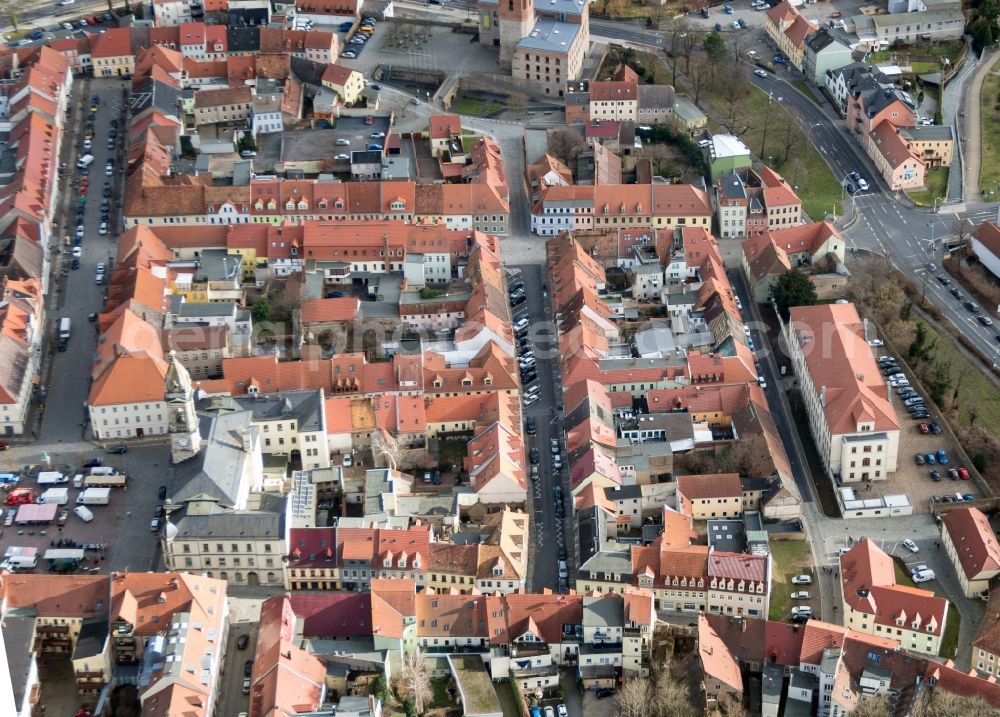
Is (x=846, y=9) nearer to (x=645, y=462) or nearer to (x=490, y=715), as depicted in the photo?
(x=645, y=462)

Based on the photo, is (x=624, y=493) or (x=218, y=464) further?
(x=624, y=493)

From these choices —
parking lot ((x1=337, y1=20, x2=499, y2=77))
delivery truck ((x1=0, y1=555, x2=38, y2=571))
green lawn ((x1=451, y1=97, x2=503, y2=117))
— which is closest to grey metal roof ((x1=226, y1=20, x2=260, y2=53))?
parking lot ((x1=337, y1=20, x2=499, y2=77))

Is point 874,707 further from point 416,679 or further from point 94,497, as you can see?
point 94,497

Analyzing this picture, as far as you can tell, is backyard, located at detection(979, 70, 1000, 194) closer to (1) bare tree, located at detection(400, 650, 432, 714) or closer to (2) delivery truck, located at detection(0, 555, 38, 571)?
(1) bare tree, located at detection(400, 650, 432, 714)

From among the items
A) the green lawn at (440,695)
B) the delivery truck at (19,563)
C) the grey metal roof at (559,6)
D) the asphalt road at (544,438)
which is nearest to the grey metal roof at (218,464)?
the delivery truck at (19,563)

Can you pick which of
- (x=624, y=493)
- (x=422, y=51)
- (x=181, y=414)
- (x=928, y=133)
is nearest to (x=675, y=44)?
(x=422, y=51)
